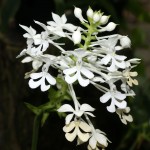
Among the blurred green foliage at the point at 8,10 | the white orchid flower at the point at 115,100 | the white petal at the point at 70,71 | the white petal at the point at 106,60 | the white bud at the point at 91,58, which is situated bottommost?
the white orchid flower at the point at 115,100

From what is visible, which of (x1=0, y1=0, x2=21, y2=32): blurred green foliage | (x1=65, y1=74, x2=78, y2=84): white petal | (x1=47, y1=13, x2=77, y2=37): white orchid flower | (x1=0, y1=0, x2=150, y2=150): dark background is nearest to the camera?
(x1=65, y1=74, x2=78, y2=84): white petal

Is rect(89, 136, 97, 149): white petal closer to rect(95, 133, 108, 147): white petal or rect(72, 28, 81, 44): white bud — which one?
rect(95, 133, 108, 147): white petal

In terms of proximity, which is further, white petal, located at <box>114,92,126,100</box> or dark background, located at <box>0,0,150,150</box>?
dark background, located at <box>0,0,150,150</box>

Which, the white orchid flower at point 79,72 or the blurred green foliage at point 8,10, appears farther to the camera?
the blurred green foliage at point 8,10

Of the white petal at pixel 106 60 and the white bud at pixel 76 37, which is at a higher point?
the white bud at pixel 76 37

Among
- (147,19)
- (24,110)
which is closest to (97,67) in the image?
(24,110)

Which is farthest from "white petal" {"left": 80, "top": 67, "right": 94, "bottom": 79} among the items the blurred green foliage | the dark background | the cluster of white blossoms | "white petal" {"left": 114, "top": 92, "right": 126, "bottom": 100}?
the blurred green foliage

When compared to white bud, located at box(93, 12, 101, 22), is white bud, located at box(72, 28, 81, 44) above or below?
below

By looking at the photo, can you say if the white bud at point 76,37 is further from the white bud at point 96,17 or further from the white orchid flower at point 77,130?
the white orchid flower at point 77,130

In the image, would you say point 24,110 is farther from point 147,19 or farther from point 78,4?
point 147,19

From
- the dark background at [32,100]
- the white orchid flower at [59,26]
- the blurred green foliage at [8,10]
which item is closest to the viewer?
the white orchid flower at [59,26]

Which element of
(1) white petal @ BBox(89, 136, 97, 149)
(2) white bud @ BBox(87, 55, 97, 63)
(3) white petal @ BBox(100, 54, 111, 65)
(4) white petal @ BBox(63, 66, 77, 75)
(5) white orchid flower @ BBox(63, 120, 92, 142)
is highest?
(2) white bud @ BBox(87, 55, 97, 63)

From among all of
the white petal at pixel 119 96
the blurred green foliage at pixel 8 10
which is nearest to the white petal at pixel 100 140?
the white petal at pixel 119 96
